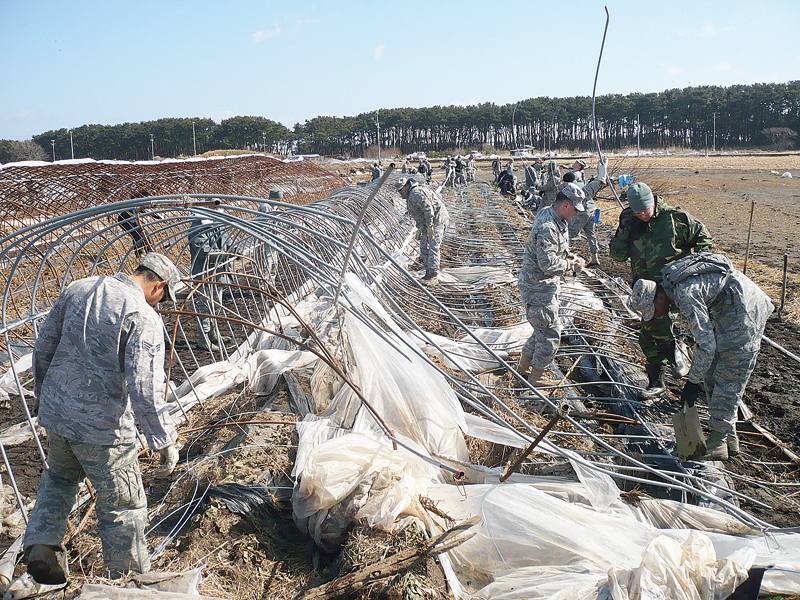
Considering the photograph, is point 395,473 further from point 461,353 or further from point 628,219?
point 628,219

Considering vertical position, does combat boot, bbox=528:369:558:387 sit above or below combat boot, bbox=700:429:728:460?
above

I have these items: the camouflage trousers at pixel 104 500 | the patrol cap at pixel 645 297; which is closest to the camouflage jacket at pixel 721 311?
the patrol cap at pixel 645 297

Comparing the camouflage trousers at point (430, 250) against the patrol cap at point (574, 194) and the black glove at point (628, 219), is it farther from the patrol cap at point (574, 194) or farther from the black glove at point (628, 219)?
the patrol cap at point (574, 194)

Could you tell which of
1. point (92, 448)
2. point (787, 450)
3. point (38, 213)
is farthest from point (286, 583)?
point (38, 213)

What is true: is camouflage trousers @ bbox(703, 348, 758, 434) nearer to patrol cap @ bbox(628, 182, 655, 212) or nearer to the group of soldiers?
the group of soldiers

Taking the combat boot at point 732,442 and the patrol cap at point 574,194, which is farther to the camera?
the patrol cap at point 574,194

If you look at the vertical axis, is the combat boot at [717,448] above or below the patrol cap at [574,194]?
below

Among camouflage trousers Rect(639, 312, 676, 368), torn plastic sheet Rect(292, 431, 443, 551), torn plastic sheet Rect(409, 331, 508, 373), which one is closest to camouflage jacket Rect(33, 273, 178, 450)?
torn plastic sheet Rect(292, 431, 443, 551)

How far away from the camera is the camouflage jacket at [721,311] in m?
3.43

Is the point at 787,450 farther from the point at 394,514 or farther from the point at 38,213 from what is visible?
the point at 38,213

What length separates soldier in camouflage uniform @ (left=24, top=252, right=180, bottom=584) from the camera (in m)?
2.45

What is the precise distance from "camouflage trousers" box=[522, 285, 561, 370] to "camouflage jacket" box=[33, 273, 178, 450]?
11.1 feet

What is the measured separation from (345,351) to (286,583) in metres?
1.83

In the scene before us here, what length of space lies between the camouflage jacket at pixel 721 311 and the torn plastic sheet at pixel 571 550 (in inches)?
47.1
